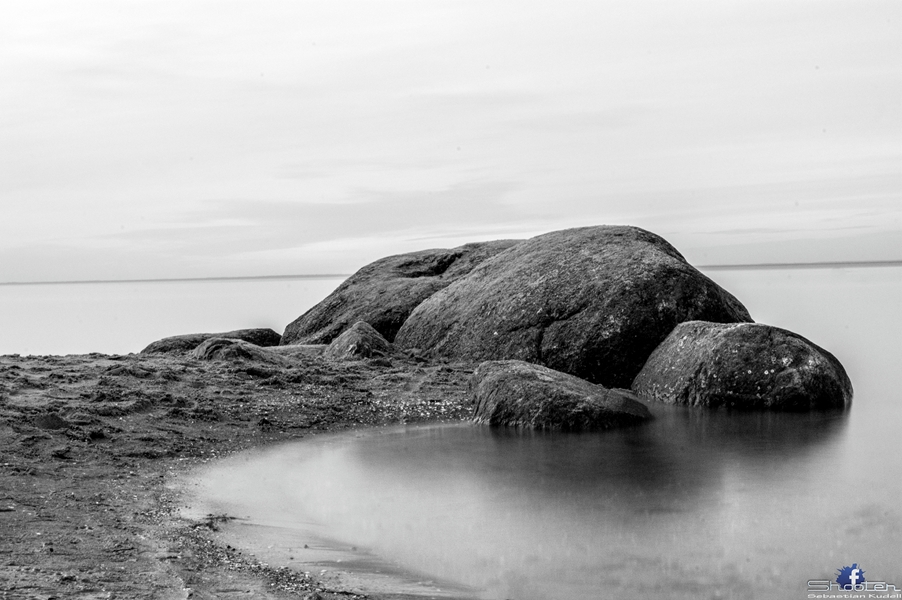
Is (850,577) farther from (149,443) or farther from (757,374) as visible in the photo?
(149,443)

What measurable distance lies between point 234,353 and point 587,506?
889cm

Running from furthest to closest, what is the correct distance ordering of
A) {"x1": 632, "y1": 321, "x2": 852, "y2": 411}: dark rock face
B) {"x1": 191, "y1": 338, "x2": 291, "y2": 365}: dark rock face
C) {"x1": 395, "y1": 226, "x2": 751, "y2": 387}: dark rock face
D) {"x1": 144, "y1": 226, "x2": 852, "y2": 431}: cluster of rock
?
{"x1": 395, "y1": 226, "x2": 751, "y2": 387}: dark rock face
{"x1": 191, "y1": 338, "x2": 291, "y2": 365}: dark rock face
{"x1": 632, "y1": 321, "x2": 852, "y2": 411}: dark rock face
{"x1": 144, "y1": 226, "x2": 852, "y2": 431}: cluster of rock

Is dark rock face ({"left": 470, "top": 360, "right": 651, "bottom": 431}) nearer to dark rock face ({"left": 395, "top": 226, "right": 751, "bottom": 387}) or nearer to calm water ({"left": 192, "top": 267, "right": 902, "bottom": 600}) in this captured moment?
calm water ({"left": 192, "top": 267, "right": 902, "bottom": 600})

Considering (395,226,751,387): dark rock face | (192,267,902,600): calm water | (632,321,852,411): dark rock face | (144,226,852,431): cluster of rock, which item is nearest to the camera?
(192,267,902,600): calm water

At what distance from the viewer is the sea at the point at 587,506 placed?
623cm

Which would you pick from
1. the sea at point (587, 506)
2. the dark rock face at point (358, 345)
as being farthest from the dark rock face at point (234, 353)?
the sea at point (587, 506)

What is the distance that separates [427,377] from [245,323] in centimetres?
2832

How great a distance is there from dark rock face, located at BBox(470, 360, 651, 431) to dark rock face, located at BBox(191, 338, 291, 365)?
14.5 ft

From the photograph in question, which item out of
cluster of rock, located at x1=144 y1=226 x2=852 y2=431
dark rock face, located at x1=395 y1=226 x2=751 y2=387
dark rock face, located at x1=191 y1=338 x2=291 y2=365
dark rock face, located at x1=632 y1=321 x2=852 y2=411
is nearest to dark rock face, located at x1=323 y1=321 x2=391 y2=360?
cluster of rock, located at x1=144 y1=226 x2=852 y2=431

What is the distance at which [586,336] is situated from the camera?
613 inches

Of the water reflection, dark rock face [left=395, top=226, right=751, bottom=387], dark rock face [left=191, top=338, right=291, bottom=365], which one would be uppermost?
dark rock face [left=395, top=226, right=751, bottom=387]

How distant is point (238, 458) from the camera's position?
1029 centimetres

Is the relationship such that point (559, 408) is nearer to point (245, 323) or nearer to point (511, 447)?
point (511, 447)

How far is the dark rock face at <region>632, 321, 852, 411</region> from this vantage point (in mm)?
13570
